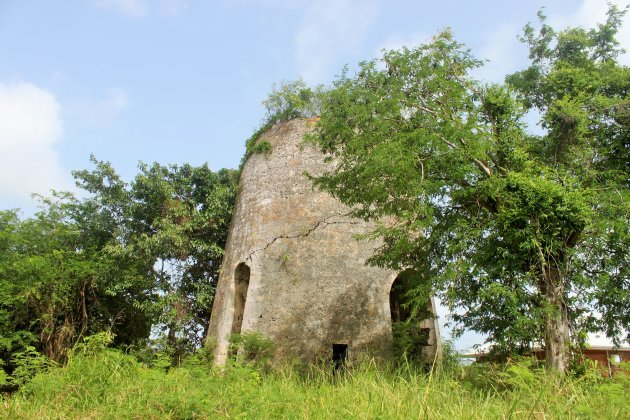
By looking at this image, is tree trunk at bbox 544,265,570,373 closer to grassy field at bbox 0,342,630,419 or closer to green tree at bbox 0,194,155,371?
grassy field at bbox 0,342,630,419

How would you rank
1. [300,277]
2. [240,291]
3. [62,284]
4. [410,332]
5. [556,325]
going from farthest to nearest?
[62,284], [240,291], [300,277], [410,332], [556,325]

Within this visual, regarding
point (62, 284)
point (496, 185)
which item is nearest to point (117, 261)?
point (62, 284)

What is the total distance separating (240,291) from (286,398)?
607 centimetres

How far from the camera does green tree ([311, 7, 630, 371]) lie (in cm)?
675

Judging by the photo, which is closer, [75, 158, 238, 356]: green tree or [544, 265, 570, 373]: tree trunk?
[544, 265, 570, 373]: tree trunk

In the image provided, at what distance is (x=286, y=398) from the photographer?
5.30 meters

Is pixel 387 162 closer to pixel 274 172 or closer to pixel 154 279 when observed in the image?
pixel 274 172

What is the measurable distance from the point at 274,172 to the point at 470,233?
19.4 feet

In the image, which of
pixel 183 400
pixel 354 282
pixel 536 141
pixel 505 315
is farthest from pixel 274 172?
pixel 183 400

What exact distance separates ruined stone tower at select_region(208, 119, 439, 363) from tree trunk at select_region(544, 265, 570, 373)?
3274 millimetres

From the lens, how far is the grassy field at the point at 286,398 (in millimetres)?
4230

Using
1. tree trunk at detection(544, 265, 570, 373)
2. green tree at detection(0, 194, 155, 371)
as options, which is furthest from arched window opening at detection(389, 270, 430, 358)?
green tree at detection(0, 194, 155, 371)

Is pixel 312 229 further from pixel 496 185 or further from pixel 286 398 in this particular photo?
pixel 286 398

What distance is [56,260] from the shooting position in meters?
12.9
